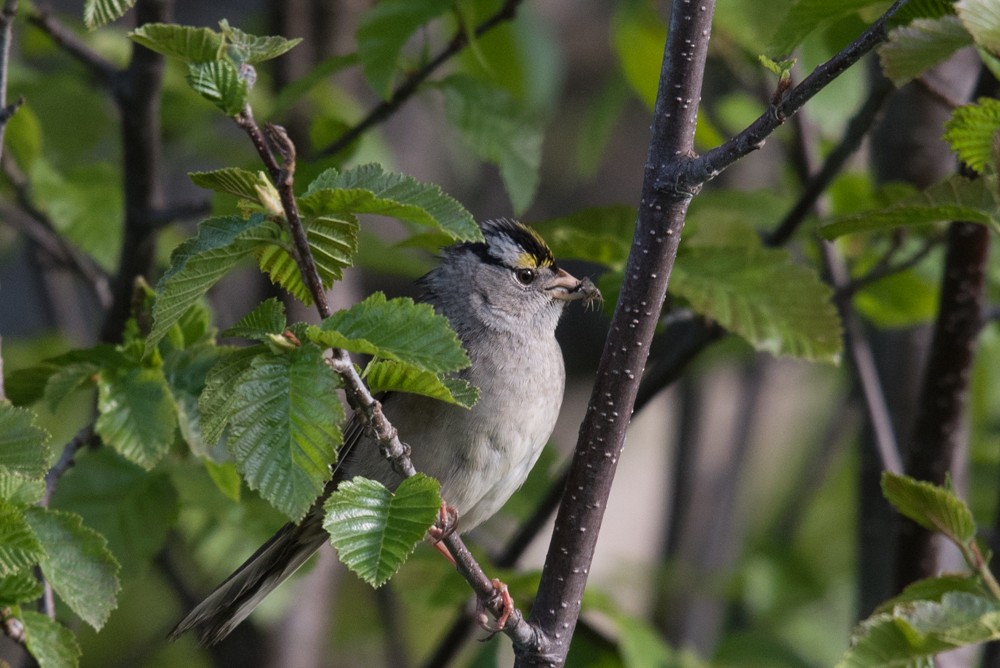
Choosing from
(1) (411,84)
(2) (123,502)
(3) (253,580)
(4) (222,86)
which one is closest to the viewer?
(4) (222,86)

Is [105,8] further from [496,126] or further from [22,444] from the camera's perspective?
[496,126]

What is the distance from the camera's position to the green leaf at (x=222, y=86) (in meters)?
1.51

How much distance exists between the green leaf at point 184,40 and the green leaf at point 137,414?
0.85 m

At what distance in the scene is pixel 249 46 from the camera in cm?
160

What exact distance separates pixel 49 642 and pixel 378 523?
0.64 m

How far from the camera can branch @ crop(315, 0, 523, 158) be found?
2842 millimetres

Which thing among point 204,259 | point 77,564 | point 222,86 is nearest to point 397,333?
point 204,259

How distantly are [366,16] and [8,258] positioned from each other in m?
3.14

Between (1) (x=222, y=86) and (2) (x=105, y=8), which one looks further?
(2) (x=105, y=8)

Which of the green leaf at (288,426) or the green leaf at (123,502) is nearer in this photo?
the green leaf at (288,426)

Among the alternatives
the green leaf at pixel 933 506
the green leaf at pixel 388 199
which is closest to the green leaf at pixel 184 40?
the green leaf at pixel 388 199

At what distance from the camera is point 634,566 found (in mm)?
4320

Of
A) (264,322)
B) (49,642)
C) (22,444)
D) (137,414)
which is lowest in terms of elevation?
(49,642)

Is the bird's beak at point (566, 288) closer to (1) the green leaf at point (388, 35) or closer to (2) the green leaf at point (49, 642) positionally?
(1) the green leaf at point (388, 35)
